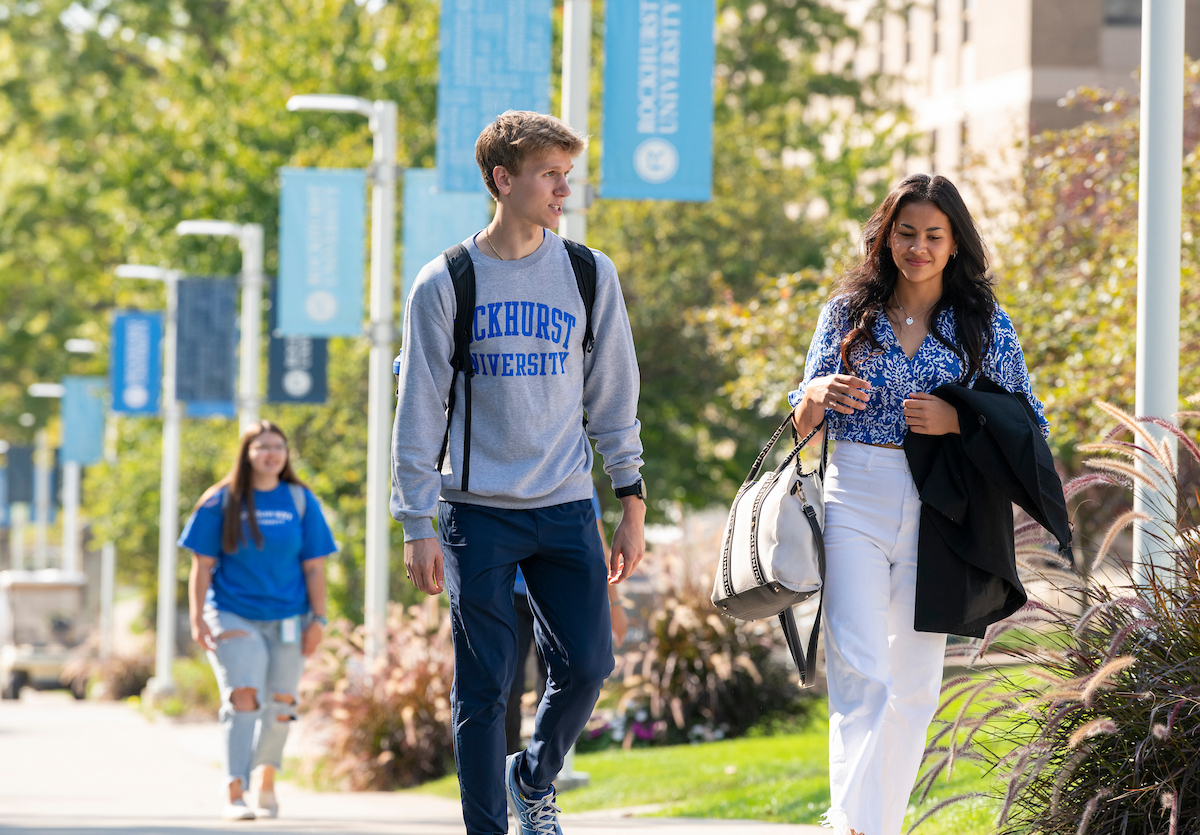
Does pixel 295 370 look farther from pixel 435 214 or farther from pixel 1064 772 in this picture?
pixel 1064 772

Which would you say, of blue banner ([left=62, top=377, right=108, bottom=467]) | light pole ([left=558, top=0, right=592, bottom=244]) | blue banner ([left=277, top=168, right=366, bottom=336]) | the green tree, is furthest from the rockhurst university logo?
blue banner ([left=62, top=377, right=108, bottom=467])

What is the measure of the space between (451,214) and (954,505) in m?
10.6

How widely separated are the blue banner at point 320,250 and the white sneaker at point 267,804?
8.71m

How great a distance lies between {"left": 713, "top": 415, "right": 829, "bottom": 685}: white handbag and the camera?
15.6 feet

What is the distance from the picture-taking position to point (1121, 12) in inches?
1452

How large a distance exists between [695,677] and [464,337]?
8.23m

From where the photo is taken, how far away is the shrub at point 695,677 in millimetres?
12564

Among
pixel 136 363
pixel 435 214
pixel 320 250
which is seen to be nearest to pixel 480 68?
pixel 435 214

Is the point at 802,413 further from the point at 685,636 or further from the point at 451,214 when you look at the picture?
the point at 451,214

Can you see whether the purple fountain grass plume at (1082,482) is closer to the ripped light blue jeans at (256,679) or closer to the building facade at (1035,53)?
the ripped light blue jeans at (256,679)

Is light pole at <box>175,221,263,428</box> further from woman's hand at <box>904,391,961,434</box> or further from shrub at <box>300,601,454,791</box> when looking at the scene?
woman's hand at <box>904,391,961,434</box>

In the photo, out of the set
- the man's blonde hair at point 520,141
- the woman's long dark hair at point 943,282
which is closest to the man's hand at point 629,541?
the woman's long dark hair at point 943,282

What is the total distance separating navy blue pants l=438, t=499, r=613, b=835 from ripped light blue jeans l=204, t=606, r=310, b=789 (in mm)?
4187

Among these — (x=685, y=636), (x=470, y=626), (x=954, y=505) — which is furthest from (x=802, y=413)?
(x=685, y=636)
